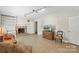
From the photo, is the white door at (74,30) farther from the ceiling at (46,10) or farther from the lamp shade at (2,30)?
the lamp shade at (2,30)

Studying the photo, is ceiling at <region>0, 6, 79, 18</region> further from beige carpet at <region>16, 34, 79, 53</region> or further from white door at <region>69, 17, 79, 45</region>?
beige carpet at <region>16, 34, 79, 53</region>

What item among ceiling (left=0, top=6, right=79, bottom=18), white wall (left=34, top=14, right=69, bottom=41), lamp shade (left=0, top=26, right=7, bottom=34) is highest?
ceiling (left=0, top=6, right=79, bottom=18)

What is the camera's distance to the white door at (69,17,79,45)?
7.59 feet

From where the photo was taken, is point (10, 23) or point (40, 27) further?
point (40, 27)

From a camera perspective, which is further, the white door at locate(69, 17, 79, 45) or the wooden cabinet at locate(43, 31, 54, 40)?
the wooden cabinet at locate(43, 31, 54, 40)

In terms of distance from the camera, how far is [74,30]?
92.6 inches

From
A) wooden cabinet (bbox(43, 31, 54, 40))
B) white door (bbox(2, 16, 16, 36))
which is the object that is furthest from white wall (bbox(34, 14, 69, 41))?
white door (bbox(2, 16, 16, 36))

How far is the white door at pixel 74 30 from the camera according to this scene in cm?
231

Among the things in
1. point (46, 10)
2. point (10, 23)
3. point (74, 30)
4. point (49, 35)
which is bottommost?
point (49, 35)

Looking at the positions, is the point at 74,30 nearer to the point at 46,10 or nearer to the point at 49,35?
the point at 49,35

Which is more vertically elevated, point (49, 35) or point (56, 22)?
point (56, 22)

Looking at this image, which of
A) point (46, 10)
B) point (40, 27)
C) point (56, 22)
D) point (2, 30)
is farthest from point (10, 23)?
point (56, 22)

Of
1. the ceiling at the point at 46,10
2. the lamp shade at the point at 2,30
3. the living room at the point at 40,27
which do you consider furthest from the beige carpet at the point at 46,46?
the ceiling at the point at 46,10
